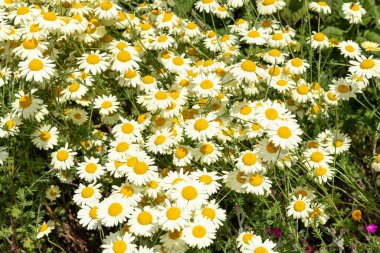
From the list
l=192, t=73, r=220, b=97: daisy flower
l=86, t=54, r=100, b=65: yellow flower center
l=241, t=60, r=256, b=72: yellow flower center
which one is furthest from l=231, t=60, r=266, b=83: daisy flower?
l=86, t=54, r=100, b=65: yellow flower center

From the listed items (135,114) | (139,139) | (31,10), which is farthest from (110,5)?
(139,139)

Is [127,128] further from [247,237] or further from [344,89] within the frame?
[344,89]

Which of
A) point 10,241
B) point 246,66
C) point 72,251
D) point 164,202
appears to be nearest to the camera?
point 164,202

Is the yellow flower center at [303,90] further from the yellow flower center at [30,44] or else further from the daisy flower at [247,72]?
the yellow flower center at [30,44]

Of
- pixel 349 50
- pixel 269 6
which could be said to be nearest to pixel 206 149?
pixel 269 6

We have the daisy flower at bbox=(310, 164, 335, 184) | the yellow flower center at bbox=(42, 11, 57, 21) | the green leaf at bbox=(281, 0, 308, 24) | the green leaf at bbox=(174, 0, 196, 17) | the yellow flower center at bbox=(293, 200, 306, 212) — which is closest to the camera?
the yellow flower center at bbox=(293, 200, 306, 212)

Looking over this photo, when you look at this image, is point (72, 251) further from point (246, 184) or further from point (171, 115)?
point (246, 184)

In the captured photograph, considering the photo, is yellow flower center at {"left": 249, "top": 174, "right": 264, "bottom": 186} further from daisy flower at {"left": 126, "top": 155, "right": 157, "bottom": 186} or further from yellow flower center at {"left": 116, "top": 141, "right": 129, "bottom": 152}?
yellow flower center at {"left": 116, "top": 141, "right": 129, "bottom": 152}
